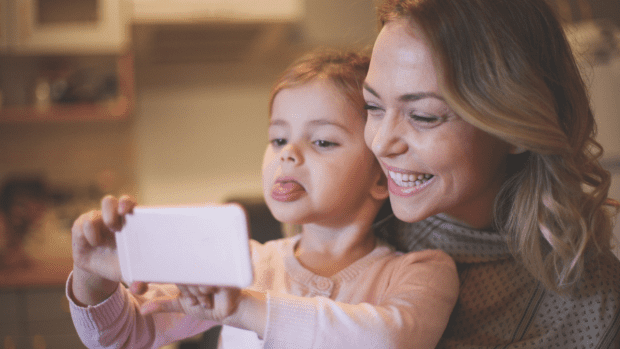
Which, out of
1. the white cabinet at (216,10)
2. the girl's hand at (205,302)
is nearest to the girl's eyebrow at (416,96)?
the girl's hand at (205,302)

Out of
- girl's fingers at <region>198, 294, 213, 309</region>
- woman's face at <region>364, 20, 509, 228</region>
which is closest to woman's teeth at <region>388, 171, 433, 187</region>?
woman's face at <region>364, 20, 509, 228</region>

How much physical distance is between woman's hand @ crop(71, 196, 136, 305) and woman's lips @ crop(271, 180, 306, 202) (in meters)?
0.28

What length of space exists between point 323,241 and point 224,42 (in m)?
1.91

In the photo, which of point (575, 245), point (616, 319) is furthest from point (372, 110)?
point (616, 319)

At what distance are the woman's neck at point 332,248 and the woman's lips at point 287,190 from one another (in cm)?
11

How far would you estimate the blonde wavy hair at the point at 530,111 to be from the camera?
702 mm

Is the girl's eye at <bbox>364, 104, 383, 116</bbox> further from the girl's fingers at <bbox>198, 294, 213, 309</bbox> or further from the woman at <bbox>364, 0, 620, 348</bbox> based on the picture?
the girl's fingers at <bbox>198, 294, 213, 309</bbox>

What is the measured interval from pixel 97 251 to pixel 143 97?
2.35 meters

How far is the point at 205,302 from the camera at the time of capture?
0.60m

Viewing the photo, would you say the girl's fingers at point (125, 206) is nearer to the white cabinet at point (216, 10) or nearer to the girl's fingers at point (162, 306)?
the girl's fingers at point (162, 306)

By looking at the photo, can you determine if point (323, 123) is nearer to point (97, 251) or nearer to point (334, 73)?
point (334, 73)

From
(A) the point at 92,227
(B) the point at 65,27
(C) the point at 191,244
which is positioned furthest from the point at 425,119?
(B) the point at 65,27

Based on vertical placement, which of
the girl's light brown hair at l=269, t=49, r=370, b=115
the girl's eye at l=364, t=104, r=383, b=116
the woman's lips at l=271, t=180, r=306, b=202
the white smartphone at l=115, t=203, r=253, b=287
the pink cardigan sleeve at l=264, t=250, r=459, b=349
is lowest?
the pink cardigan sleeve at l=264, t=250, r=459, b=349

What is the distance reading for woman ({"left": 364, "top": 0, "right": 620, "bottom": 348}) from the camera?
71 cm
